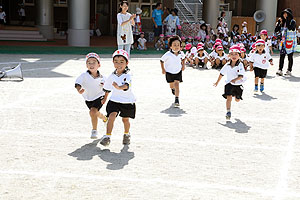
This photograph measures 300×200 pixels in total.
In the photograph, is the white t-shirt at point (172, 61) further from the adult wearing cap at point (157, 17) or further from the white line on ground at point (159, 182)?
the adult wearing cap at point (157, 17)

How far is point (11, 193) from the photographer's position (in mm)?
4336

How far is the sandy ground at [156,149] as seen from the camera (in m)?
4.55

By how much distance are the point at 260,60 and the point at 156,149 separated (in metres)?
5.40

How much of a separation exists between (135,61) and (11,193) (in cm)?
1199

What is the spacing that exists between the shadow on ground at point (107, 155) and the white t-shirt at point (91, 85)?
0.73 meters

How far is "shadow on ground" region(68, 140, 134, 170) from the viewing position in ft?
17.4

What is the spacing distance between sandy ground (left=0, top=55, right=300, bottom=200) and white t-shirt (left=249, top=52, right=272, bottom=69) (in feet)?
2.13

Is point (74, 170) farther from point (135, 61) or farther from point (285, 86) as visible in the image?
point (135, 61)

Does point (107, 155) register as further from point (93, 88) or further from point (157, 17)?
point (157, 17)

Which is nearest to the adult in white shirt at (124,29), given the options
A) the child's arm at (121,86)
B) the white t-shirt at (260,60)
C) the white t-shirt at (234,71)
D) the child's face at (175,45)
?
the white t-shirt at (260,60)

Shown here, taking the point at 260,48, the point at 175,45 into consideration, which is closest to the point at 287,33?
the point at 260,48

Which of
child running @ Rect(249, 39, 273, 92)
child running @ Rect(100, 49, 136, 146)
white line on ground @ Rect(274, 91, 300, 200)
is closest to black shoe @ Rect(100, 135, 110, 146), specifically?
child running @ Rect(100, 49, 136, 146)

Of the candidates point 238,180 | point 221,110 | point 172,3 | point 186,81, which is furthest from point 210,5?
point 238,180

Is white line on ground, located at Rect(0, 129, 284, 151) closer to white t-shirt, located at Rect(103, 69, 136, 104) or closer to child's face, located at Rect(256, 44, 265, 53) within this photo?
white t-shirt, located at Rect(103, 69, 136, 104)
